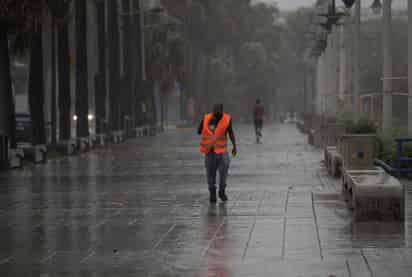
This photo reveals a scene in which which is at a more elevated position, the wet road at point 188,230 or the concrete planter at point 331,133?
the concrete planter at point 331,133

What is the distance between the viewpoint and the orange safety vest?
1823 cm

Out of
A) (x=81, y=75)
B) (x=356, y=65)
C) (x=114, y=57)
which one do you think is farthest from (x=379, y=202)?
(x=114, y=57)

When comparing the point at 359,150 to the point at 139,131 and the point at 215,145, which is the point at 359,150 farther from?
the point at 139,131

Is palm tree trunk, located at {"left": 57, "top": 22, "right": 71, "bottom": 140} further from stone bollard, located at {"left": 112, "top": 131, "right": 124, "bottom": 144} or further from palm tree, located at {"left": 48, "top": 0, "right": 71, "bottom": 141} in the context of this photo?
stone bollard, located at {"left": 112, "top": 131, "right": 124, "bottom": 144}

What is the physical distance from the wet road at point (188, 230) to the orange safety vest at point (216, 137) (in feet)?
3.01

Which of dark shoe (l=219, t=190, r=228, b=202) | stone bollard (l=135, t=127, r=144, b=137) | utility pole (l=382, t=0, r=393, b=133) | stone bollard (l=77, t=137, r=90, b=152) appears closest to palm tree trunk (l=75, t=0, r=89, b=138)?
stone bollard (l=77, t=137, r=90, b=152)

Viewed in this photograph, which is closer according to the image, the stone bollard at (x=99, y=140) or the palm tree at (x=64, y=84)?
the palm tree at (x=64, y=84)

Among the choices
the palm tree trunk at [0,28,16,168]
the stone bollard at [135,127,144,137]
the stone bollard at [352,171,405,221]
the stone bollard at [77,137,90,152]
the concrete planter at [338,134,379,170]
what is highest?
the palm tree trunk at [0,28,16,168]

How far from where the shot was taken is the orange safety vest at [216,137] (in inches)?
718

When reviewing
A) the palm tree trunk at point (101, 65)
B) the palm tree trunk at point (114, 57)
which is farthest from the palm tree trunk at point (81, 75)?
the palm tree trunk at point (114, 57)

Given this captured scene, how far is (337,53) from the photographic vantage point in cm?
4978

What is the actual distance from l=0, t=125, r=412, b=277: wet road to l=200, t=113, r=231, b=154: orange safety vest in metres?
0.92

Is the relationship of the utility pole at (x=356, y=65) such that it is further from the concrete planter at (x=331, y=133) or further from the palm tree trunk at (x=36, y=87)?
the palm tree trunk at (x=36, y=87)

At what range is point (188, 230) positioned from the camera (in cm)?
1441
